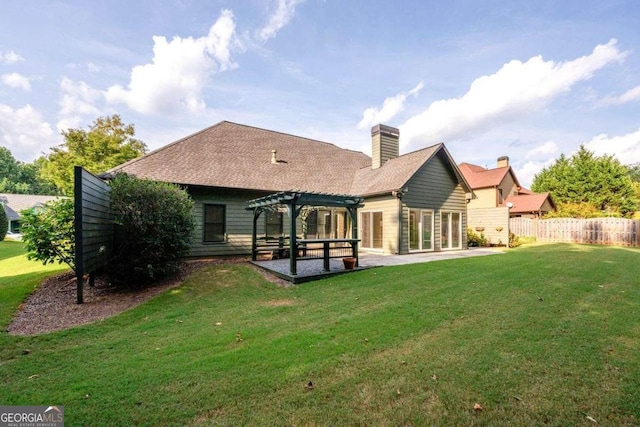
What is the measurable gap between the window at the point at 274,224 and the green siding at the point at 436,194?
5.31 meters

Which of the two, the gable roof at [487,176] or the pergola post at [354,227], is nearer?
the pergola post at [354,227]

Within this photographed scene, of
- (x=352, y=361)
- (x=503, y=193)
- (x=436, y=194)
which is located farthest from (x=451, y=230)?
(x=503, y=193)

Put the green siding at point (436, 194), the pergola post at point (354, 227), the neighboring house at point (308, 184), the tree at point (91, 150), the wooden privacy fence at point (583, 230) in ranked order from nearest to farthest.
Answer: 1. the pergola post at point (354, 227)
2. the neighboring house at point (308, 184)
3. the green siding at point (436, 194)
4. the wooden privacy fence at point (583, 230)
5. the tree at point (91, 150)

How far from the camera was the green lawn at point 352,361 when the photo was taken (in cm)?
233

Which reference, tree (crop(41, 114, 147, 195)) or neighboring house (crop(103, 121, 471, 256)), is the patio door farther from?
tree (crop(41, 114, 147, 195))

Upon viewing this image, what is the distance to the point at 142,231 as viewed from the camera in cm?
689

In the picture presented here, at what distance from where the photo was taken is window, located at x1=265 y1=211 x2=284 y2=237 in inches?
489

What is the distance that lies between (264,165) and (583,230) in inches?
727

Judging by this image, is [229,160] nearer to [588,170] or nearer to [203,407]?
[203,407]

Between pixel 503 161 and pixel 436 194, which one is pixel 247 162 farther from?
pixel 503 161

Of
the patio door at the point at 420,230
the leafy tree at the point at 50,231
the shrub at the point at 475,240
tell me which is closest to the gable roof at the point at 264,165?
the patio door at the point at 420,230

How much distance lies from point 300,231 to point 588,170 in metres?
30.9

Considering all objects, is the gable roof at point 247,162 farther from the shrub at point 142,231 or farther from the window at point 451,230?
the window at point 451,230

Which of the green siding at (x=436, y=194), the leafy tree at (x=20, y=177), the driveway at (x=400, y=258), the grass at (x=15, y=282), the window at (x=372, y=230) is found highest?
the leafy tree at (x=20, y=177)
